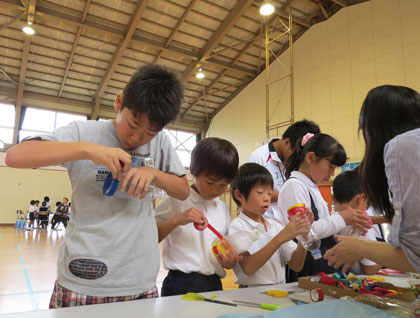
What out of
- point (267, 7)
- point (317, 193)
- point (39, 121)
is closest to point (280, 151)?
point (317, 193)

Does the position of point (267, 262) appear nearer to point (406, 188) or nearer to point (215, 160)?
point (215, 160)

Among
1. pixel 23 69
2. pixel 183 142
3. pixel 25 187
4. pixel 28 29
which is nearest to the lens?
pixel 28 29

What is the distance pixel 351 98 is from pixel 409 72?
4.36 ft

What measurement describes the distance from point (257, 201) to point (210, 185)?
0.74ft

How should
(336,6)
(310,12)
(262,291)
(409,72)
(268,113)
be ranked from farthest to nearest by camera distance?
1. (268,113)
2. (310,12)
3. (336,6)
4. (409,72)
5. (262,291)

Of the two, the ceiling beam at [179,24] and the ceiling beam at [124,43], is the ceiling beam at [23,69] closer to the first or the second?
the ceiling beam at [124,43]

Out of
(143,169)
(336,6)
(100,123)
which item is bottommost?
(143,169)

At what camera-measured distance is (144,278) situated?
0.94m

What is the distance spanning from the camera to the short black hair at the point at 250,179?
133 centimetres

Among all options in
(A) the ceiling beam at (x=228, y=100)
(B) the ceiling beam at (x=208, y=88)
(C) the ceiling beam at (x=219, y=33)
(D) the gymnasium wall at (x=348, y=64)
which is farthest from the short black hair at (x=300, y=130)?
(A) the ceiling beam at (x=228, y=100)

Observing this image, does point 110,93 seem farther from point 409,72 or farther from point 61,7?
point 409,72

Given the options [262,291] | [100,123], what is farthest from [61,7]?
[262,291]

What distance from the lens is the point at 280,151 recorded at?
2.17 meters

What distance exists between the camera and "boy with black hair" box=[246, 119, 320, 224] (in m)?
2.00
